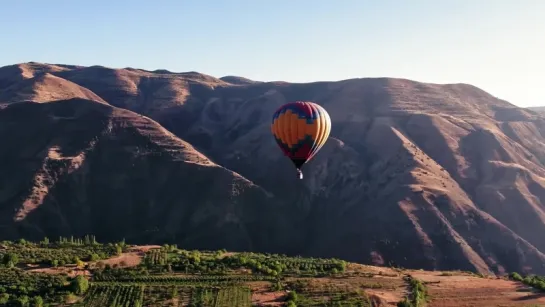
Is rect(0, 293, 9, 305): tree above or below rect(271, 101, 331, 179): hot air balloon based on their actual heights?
below

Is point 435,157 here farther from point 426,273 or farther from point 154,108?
point 154,108

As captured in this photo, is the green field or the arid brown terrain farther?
the arid brown terrain

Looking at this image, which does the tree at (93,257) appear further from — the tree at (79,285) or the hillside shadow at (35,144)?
the hillside shadow at (35,144)

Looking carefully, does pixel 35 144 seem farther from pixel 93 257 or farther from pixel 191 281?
pixel 191 281

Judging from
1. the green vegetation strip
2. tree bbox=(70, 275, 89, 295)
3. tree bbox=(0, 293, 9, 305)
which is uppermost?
the green vegetation strip

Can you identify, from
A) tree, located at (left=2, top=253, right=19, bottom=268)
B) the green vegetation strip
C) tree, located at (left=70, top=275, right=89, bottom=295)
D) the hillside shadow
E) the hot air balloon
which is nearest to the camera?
the green vegetation strip

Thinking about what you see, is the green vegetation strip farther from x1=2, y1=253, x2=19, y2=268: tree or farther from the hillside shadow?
the hillside shadow

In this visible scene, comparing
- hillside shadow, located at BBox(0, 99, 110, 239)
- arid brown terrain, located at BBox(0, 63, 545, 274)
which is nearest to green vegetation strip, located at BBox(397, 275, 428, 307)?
arid brown terrain, located at BBox(0, 63, 545, 274)
